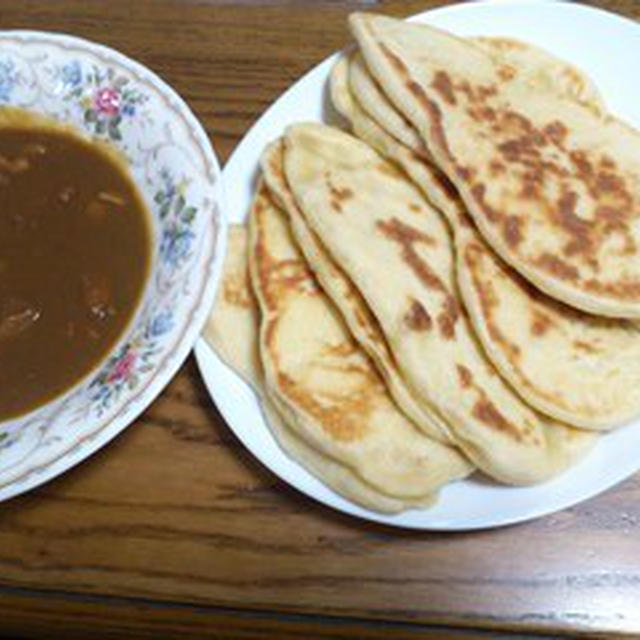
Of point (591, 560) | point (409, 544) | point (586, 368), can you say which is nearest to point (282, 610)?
point (409, 544)

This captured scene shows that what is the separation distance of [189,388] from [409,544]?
1.65 ft

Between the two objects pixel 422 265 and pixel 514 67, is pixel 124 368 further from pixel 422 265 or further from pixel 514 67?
pixel 514 67

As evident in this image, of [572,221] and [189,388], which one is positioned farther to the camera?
[189,388]

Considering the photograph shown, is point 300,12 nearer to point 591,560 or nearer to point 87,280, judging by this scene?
point 87,280

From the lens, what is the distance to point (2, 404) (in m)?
1.51

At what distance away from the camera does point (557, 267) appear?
1441 mm

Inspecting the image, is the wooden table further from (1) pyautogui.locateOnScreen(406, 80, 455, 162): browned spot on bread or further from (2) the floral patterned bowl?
(1) pyautogui.locateOnScreen(406, 80, 455, 162): browned spot on bread

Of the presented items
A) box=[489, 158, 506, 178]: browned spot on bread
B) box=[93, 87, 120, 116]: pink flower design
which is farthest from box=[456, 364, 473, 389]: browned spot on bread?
box=[93, 87, 120, 116]: pink flower design

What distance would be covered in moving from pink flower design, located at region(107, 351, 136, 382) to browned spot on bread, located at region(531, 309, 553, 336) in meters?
0.64

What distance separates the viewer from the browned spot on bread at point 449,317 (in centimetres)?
145

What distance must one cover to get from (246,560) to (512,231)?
0.71 meters

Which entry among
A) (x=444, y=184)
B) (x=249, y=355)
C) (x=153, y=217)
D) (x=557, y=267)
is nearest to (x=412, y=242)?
(x=444, y=184)

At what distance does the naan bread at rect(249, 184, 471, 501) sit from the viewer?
1421 millimetres

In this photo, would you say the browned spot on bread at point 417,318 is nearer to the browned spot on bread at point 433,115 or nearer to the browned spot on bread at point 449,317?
the browned spot on bread at point 449,317
